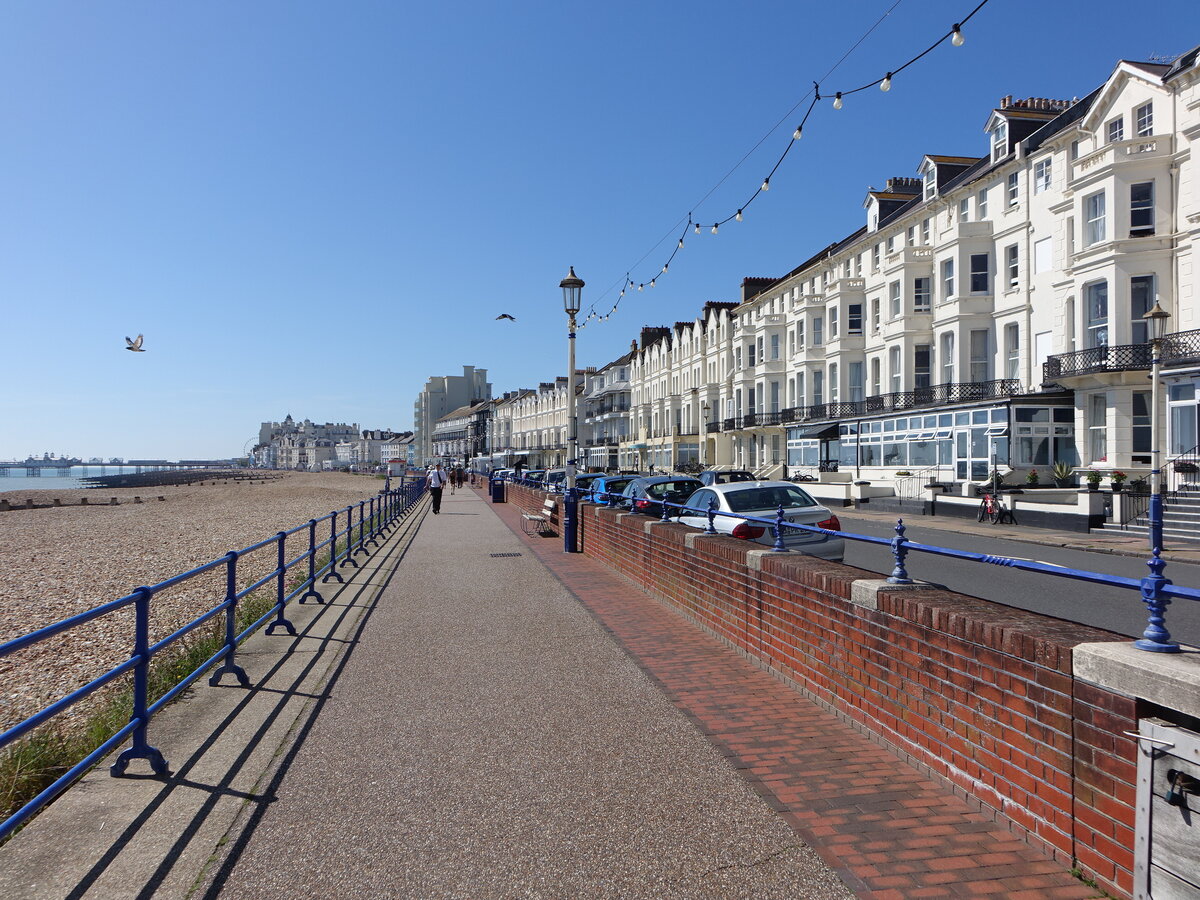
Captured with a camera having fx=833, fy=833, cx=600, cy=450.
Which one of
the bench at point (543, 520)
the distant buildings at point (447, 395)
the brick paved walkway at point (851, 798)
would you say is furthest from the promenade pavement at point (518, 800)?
the distant buildings at point (447, 395)

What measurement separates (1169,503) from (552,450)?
95208 millimetres

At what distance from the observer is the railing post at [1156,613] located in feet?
10.5

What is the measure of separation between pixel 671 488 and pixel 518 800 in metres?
14.4

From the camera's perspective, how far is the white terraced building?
80.7 feet

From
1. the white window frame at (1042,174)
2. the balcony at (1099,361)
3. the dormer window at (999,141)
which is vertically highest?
the dormer window at (999,141)

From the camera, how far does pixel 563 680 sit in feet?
22.3

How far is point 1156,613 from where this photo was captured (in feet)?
10.7

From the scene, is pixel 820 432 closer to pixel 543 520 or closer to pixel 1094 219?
pixel 1094 219

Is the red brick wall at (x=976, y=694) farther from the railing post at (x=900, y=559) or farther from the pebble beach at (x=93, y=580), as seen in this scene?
the pebble beach at (x=93, y=580)

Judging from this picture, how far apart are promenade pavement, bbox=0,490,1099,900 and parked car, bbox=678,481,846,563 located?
368 centimetres

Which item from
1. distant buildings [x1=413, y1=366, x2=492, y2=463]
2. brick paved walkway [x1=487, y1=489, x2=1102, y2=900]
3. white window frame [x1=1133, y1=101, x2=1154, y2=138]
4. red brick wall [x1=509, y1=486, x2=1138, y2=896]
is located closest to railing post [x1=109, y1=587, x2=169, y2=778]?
brick paved walkway [x1=487, y1=489, x2=1102, y2=900]

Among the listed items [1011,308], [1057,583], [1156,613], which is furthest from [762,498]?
[1011,308]

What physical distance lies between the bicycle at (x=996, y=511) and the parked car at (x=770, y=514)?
14.3m

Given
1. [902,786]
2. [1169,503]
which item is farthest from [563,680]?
[1169,503]
